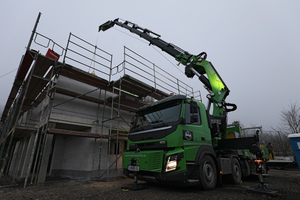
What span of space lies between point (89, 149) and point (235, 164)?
6890mm

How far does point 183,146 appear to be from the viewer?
438 centimetres

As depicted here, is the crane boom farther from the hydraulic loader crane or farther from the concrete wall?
the concrete wall

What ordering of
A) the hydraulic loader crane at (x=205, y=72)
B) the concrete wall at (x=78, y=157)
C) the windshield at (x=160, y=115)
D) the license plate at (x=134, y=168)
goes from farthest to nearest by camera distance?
the concrete wall at (x=78, y=157)
the hydraulic loader crane at (x=205, y=72)
the windshield at (x=160, y=115)
the license plate at (x=134, y=168)

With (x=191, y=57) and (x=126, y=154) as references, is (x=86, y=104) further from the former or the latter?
(x=191, y=57)

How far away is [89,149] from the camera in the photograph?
838 centimetres

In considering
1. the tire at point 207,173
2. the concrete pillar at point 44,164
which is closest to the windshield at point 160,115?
the tire at point 207,173

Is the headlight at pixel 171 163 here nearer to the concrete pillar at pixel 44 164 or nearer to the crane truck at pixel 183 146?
the crane truck at pixel 183 146

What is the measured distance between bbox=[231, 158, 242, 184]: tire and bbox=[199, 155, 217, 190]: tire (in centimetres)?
131

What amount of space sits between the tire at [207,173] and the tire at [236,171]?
1309mm

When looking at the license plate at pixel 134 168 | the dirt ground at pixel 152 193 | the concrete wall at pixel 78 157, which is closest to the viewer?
the dirt ground at pixel 152 193

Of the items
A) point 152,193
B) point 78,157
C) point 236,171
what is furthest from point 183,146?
point 78,157

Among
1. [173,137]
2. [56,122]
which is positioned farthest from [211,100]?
[56,122]

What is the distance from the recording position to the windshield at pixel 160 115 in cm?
495

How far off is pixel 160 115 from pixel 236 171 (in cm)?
380
